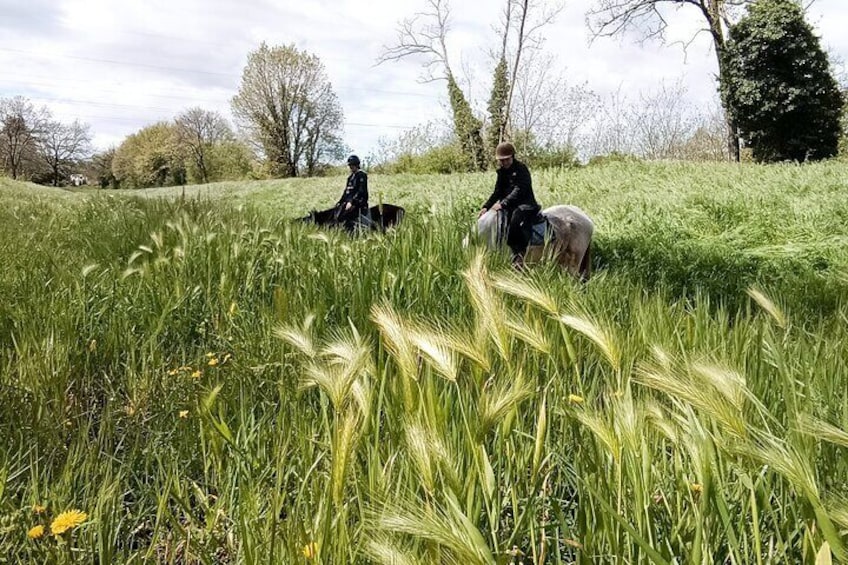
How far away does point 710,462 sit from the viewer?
846 millimetres

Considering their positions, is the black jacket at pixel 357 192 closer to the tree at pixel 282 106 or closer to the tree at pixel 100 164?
the tree at pixel 282 106

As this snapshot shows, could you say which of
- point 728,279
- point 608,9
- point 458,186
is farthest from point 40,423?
point 608,9

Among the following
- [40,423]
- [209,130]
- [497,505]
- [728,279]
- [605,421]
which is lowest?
[728,279]

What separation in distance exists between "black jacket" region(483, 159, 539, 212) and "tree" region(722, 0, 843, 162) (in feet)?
64.4

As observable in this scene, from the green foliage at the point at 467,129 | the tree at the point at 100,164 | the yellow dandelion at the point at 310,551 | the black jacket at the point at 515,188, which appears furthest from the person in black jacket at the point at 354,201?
the tree at the point at 100,164

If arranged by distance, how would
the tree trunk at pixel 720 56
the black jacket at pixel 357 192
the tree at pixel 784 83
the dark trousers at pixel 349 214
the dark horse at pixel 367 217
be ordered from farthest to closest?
the tree trunk at pixel 720 56 → the tree at pixel 784 83 → the black jacket at pixel 357 192 → the dark trousers at pixel 349 214 → the dark horse at pixel 367 217

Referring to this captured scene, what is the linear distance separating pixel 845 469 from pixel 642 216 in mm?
9700

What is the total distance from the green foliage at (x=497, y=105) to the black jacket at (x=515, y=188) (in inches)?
1008

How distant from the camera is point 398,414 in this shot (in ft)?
4.43

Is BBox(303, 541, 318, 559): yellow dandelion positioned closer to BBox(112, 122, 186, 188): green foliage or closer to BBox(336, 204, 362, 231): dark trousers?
BBox(336, 204, 362, 231): dark trousers

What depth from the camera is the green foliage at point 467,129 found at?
102 feet

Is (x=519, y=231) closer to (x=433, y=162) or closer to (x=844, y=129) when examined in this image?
(x=844, y=129)

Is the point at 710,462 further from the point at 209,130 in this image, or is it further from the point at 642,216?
the point at 209,130

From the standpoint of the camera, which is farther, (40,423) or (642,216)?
(642,216)
